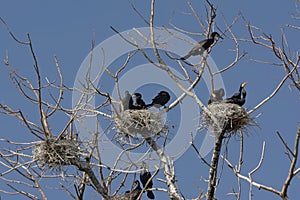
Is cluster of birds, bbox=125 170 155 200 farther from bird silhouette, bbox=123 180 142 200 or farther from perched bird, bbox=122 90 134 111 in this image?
perched bird, bbox=122 90 134 111

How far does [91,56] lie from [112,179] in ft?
3.95

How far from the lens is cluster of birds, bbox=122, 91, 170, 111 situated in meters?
9.48

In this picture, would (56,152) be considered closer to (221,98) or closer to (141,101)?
(141,101)

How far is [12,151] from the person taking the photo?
22.9 ft

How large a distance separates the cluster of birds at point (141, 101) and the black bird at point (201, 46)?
1.01 metres

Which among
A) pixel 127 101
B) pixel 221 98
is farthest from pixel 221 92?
pixel 127 101

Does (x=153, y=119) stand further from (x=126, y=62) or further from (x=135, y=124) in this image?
(x=126, y=62)

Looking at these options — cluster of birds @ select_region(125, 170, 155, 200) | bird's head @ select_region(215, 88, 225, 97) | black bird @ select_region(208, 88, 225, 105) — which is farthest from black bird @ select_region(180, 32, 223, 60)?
cluster of birds @ select_region(125, 170, 155, 200)

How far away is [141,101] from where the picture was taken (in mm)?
9805

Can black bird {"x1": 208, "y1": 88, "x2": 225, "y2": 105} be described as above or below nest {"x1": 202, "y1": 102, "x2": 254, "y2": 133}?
above

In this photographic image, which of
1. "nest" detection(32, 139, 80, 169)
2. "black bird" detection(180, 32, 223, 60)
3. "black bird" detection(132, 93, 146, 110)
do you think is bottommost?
"nest" detection(32, 139, 80, 169)

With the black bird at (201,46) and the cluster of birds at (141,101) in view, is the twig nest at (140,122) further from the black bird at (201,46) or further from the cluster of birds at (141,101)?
the black bird at (201,46)

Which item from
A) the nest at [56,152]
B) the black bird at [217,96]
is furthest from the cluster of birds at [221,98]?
the nest at [56,152]

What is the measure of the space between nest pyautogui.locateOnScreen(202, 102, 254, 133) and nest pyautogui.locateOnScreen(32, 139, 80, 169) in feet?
5.90
